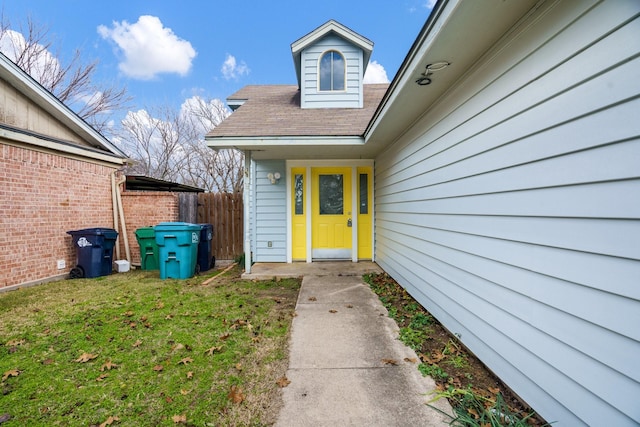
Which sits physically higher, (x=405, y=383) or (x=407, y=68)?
(x=407, y=68)

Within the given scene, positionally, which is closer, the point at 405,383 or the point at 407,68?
the point at 405,383

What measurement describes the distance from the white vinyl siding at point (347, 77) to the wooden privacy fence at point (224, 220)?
3175 millimetres

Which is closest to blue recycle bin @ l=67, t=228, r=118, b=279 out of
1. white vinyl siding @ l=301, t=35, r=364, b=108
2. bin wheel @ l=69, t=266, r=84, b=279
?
bin wheel @ l=69, t=266, r=84, b=279

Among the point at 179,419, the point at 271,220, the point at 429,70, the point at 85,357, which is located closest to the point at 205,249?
the point at 271,220

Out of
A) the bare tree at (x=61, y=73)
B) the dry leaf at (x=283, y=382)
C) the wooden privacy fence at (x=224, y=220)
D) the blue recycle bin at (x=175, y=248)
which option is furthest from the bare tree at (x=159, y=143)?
the dry leaf at (x=283, y=382)

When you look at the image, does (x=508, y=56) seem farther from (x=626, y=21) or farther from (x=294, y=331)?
(x=294, y=331)

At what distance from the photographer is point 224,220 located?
731 cm

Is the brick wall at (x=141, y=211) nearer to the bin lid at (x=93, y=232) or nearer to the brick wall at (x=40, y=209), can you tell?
the brick wall at (x=40, y=209)

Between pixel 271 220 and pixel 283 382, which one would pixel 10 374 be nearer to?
pixel 283 382

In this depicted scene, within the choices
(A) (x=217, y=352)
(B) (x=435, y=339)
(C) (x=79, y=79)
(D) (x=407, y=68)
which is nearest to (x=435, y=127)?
(D) (x=407, y=68)

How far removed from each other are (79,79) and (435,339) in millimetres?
17150

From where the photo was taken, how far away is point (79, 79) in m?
12.5

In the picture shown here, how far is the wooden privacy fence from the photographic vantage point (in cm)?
726

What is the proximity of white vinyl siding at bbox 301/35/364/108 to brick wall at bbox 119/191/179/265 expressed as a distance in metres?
4.33
